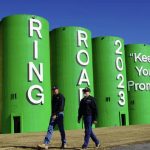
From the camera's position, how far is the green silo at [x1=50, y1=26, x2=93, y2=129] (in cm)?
3800

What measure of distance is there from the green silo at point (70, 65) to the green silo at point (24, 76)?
2731 millimetres

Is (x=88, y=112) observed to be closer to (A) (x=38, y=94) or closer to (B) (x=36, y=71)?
(A) (x=38, y=94)

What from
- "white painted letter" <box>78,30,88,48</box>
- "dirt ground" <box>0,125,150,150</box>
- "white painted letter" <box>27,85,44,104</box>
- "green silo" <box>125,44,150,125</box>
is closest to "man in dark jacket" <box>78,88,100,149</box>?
"dirt ground" <box>0,125,150,150</box>

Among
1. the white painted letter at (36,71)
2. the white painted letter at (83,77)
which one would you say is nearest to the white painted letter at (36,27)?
the white painted letter at (36,71)

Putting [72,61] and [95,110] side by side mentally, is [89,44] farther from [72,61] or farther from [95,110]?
[95,110]

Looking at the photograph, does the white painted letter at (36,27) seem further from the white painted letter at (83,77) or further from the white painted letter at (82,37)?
the white painted letter at (83,77)

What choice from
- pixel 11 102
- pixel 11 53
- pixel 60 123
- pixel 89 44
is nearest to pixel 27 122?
pixel 11 102

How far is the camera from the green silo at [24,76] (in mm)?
34000

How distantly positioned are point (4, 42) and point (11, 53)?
145 centimetres

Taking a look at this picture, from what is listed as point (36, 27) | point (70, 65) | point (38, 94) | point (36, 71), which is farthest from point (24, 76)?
point (70, 65)

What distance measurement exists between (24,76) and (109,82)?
11682 millimetres

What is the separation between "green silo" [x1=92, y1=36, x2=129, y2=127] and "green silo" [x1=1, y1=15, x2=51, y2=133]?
27.7ft

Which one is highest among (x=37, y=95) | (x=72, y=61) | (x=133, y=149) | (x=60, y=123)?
(x=72, y=61)

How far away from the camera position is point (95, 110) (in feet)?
38.9
